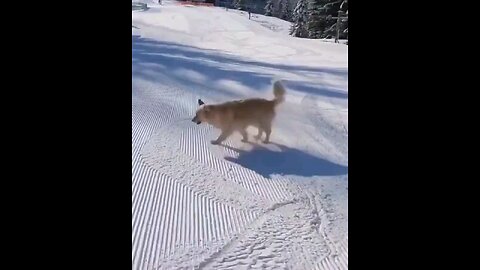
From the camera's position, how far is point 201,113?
121 centimetres

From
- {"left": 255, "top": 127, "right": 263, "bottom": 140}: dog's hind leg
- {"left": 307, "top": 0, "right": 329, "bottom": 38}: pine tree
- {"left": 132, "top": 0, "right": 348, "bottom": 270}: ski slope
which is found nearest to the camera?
{"left": 132, "top": 0, "right": 348, "bottom": 270}: ski slope

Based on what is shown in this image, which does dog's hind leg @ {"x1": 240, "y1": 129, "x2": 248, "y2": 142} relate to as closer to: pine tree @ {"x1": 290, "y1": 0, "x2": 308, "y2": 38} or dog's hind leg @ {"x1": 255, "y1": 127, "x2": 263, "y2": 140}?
dog's hind leg @ {"x1": 255, "y1": 127, "x2": 263, "y2": 140}

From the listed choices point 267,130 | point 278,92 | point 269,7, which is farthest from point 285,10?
point 267,130

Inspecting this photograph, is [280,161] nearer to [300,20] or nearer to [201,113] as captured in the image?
[201,113]

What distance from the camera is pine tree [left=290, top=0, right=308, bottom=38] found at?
1147 millimetres

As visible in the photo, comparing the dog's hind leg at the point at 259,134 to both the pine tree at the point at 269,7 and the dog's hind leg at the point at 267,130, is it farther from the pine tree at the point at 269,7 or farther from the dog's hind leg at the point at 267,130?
the pine tree at the point at 269,7

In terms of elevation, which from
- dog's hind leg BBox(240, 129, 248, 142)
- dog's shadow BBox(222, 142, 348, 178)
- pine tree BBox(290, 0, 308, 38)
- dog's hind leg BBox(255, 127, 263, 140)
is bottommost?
dog's shadow BBox(222, 142, 348, 178)

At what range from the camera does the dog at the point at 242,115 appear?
1198mm

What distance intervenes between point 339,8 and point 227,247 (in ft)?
1.91

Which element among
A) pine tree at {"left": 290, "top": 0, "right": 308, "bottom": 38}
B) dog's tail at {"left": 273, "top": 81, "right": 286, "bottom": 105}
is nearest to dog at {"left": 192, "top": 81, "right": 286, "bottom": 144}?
dog's tail at {"left": 273, "top": 81, "right": 286, "bottom": 105}
